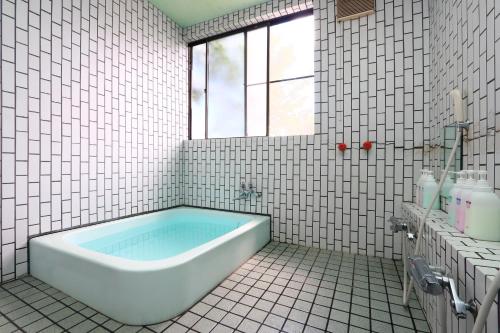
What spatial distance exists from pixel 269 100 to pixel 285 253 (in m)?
1.69

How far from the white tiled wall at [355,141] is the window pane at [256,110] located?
0.71 feet

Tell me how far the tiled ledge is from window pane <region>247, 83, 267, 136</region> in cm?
186

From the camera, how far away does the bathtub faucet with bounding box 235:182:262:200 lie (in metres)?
2.55

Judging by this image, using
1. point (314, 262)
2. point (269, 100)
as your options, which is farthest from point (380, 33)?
point (314, 262)

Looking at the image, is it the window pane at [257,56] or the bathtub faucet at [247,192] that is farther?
the window pane at [257,56]

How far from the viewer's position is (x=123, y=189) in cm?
233

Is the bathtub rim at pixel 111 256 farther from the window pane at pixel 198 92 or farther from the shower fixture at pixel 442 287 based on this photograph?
the window pane at pixel 198 92

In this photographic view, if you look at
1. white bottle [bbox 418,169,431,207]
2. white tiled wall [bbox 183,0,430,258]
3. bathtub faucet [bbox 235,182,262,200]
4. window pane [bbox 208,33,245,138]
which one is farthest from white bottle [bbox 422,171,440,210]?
window pane [bbox 208,33,245,138]

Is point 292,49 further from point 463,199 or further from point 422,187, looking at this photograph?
point 463,199

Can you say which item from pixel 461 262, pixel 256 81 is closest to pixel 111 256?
pixel 461 262

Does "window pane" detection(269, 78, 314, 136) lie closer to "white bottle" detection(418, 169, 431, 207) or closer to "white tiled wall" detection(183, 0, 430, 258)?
"white tiled wall" detection(183, 0, 430, 258)

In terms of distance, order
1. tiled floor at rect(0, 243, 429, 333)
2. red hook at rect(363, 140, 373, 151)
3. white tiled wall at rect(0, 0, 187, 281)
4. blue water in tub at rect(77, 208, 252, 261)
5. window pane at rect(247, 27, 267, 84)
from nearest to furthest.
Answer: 1. tiled floor at rect(0, 243, 429, 333)
2. white tiled wall at rect(0, 0, 187, 281)
3. blue water in tub at rect(77, 208, 252, 261)
4. red hook at rect(363, 140, 373, 151)
5. window pane at rect(247, 27, 267, 84)

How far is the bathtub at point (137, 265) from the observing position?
45.9 inches

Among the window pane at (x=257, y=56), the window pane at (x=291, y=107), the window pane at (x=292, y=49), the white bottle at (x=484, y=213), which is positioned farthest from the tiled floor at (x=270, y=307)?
the window pane at (x=257, y=56)
